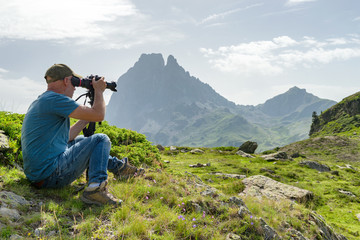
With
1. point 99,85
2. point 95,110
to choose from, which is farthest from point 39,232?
point 99,85

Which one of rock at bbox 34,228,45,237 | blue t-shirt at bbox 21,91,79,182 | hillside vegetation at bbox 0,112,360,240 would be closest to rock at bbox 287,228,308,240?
hillside vegetation at bbox 0,112,360,240

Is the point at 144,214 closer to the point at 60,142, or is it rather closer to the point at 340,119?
the point at 60,142

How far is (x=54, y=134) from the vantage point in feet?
18.0

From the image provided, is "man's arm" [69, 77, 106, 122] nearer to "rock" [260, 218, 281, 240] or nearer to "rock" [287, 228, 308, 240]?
"rock" [260, 218, 281, 240]

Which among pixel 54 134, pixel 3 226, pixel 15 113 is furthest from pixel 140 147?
pixel 3 226

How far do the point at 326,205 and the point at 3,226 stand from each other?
1648 centimetres

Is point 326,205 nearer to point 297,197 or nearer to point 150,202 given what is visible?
point 297,197

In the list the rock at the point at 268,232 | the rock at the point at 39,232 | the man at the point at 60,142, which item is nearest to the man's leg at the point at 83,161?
the man at the point at 60,142

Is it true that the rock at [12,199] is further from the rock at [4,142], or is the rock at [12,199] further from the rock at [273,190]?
the rock at [273,190]

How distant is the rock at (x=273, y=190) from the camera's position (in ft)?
42.8

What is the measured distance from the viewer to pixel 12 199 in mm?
5355

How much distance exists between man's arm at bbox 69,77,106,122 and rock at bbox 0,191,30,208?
2.23 metres

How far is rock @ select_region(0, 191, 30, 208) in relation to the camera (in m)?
5.19

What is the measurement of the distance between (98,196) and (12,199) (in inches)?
71.8
